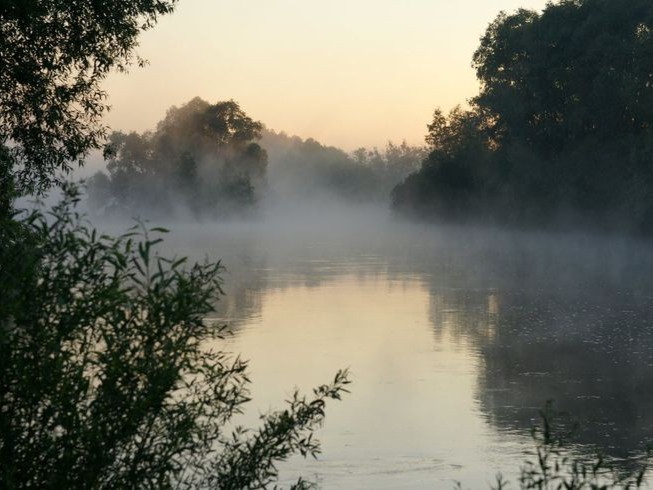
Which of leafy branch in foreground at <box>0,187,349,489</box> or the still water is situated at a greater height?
leafy branch in foreground at <box>0,187,349,489</box>

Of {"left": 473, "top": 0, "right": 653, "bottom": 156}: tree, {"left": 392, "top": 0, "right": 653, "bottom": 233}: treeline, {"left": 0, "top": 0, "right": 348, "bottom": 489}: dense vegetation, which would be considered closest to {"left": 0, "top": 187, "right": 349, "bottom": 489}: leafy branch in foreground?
{"left": 0, "top": 0, "right": 348, "bottom": 489}: dense vegetation

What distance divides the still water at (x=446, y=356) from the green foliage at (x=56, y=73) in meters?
5.11

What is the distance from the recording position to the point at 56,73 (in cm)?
1953

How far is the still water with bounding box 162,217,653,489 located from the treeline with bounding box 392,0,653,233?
15600 mm

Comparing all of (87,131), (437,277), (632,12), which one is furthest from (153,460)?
(632,12)

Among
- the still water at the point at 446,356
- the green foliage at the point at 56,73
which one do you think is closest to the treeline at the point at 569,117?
the still water at the point at 446,356

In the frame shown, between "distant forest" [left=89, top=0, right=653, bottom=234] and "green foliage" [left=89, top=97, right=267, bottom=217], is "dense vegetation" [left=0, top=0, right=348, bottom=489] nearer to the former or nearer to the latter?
"distant forest" [left=89, top=0, right=653, bottom=234]

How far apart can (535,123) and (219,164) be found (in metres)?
63.5

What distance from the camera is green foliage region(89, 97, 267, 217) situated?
422 feet

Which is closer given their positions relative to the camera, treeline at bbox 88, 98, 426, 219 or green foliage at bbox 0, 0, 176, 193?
green foliage at bbox 0, 0, 176, 193

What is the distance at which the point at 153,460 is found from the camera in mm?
7344

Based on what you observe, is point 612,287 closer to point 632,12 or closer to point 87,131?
point 87,131

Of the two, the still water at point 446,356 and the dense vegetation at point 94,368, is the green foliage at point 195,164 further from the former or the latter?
the dense vegetation at point 94,368

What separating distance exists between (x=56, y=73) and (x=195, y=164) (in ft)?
365
